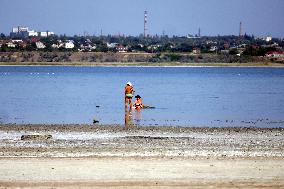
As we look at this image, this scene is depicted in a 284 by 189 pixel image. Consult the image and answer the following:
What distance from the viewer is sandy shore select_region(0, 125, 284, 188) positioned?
15.7 meters

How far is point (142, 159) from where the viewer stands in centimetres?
1848

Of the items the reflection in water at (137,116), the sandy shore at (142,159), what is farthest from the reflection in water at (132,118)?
the sandy shore at (142,159)

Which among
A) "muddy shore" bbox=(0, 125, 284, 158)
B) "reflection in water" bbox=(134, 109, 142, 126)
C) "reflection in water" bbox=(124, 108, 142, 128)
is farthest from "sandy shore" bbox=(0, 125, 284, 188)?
"reflection in water" bbox=(134, 109, 142, 126)

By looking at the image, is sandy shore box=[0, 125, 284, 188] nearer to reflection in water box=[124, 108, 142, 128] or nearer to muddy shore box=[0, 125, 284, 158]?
A: muddy shore box=[0, 125, 284, 158]

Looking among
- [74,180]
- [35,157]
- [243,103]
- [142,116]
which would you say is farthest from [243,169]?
[243,103]

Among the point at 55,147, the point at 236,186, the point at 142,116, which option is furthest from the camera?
the point at 142,116

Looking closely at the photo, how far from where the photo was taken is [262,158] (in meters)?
18.9

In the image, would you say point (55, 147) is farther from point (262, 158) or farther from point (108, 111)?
point (108, 111)

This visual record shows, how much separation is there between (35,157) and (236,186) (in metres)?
6.02

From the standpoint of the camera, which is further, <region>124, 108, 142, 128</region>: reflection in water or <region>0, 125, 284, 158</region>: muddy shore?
<region>124, 108, 142, 128</region>: reflection in water

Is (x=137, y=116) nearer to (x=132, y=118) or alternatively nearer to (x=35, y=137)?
(x=132, y=118)

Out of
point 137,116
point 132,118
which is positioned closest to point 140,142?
point 132,118

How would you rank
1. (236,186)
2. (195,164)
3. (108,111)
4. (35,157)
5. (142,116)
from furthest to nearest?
(108,111), (142,116), (35,157), (195,164), (236,186)

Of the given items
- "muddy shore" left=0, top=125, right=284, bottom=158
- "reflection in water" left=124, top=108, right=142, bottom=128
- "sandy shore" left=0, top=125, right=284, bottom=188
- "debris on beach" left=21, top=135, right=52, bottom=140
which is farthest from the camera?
"reflection in water" left=124, top=108, right=142, bottom=128
